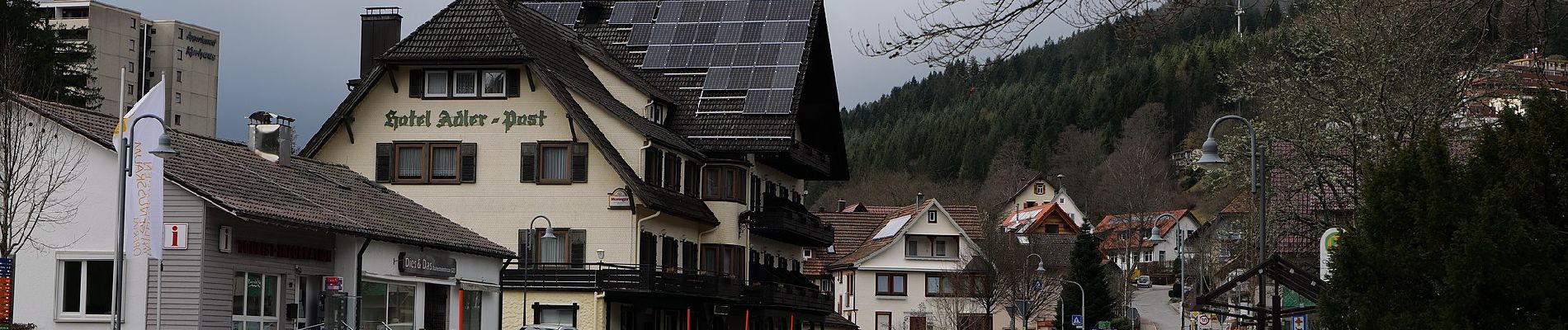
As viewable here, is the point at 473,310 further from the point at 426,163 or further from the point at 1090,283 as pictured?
the point at 1090,283

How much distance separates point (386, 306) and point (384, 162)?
1900 cm

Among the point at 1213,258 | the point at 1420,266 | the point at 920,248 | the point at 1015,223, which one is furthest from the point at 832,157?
the point at 1015,223

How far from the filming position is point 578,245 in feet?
165

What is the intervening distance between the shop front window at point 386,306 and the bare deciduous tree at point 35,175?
202 inches

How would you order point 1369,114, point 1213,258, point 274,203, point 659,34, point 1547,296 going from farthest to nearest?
point 1213,258, point 659,34, point 1369,114, point 274,203, point 1547,296

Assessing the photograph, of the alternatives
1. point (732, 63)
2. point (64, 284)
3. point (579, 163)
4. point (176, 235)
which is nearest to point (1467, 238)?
point (176, 235)

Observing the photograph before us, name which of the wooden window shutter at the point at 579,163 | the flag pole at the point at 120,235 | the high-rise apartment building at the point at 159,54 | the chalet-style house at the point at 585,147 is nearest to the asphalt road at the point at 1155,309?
the chalet-style house at the point at 585,147

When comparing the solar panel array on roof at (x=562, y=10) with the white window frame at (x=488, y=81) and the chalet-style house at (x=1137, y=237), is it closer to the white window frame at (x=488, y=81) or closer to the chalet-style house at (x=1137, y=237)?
the white window frame at (x=488, y=81)

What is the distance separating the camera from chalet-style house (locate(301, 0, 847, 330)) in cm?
4947

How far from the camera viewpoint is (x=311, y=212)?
1173 inches

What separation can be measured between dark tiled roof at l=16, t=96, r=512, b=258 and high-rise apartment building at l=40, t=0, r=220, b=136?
99.3m

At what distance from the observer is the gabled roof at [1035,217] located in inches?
5974

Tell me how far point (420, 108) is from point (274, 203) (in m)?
21.6

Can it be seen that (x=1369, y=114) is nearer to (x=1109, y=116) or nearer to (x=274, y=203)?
(x=274, y=203)
